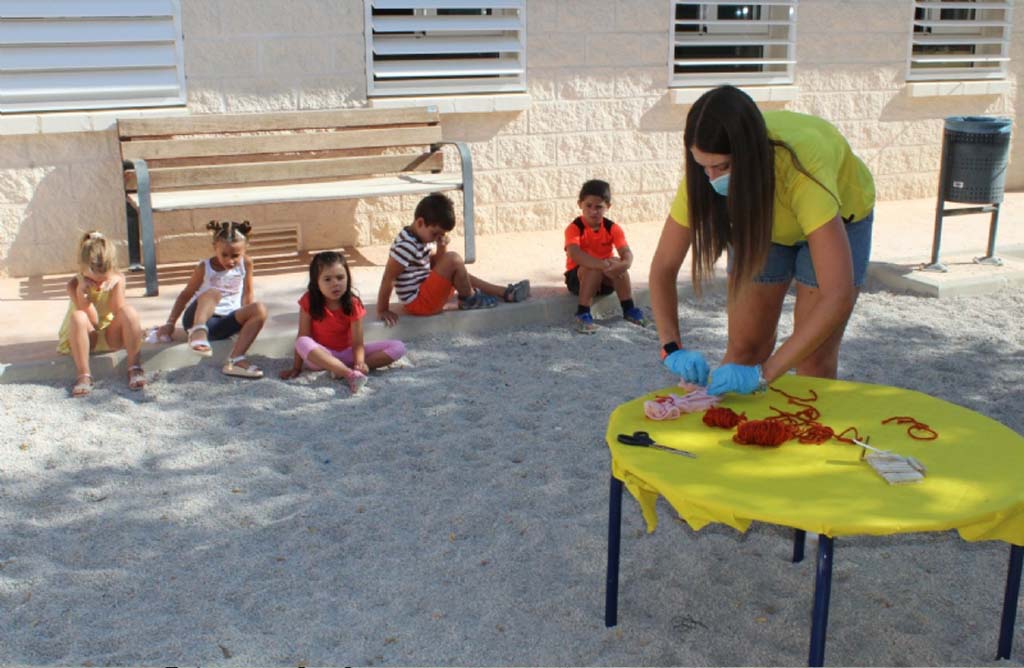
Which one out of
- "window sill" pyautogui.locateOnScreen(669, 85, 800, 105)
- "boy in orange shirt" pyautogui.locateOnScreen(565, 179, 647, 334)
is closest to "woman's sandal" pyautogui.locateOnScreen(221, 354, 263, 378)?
"boy in orange shirt" pyautogui.locateOnScreen(565, 179, 647, 334)

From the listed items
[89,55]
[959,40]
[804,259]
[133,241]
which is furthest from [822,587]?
[959,40]

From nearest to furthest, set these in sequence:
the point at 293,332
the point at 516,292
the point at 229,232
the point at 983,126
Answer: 1. the point at 229,232
2. the point at 293,332
3. the point at 516,292
4. the point at 983,126

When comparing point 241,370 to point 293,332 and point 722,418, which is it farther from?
point 722,418

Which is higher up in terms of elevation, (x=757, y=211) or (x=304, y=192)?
(x=757, y=211)

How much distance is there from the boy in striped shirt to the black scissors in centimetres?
326

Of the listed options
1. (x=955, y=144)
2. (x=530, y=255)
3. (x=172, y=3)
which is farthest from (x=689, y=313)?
(x=172, y=3)

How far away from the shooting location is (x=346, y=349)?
5.66 m

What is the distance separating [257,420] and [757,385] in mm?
2564

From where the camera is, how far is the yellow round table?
2.58 metres

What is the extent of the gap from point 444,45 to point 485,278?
6.89ft

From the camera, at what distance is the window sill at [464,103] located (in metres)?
8.32

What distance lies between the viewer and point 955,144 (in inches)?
289

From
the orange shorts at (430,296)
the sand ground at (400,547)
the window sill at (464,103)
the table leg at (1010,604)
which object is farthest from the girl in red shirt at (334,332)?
the table leg at (1010,604)

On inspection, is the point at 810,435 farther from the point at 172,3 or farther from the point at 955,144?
the point at 172,3
